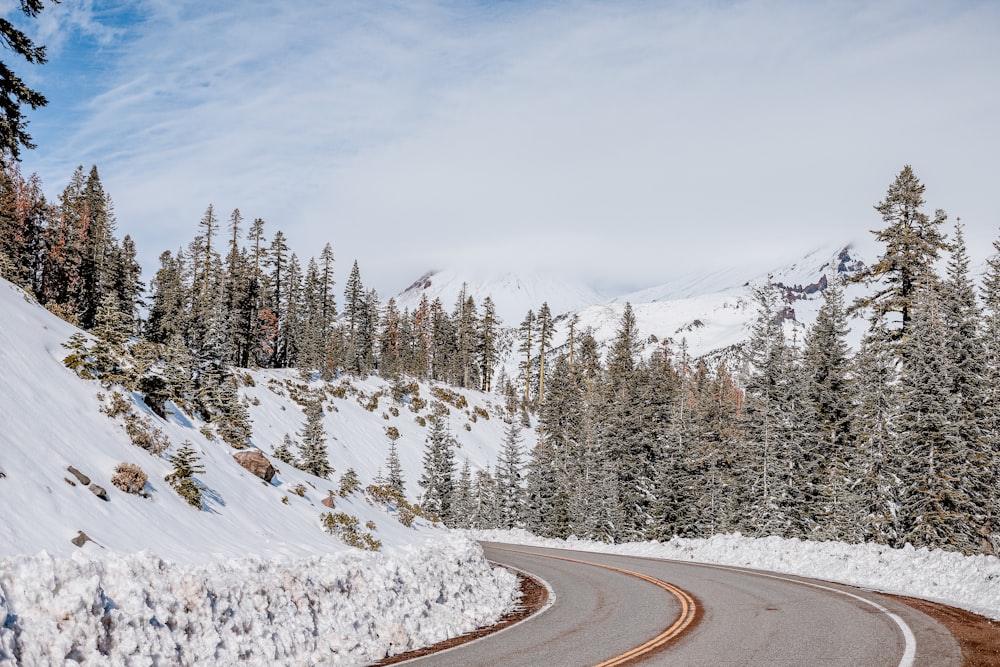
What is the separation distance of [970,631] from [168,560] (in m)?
12.7

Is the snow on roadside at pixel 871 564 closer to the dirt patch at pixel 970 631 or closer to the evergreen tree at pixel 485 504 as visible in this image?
the dirt patch at pixel 970 631

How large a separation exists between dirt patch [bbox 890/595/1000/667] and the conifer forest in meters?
12.1

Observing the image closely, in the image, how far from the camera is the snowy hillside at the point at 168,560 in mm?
7730

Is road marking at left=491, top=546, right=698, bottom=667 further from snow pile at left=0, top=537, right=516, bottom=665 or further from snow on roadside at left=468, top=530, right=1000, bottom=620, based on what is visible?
snow on roadside at left=468, top=530, right=1000, bottom=620

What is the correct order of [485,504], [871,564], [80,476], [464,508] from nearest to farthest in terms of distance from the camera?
1. [80,476]
2. [871,564]
3. [485,504]
4. [464,508]

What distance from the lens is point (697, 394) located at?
220ft

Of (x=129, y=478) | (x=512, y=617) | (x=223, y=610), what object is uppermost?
(x=129, y=478)

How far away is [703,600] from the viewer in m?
15.0

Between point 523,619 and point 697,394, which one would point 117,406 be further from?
point 697,394

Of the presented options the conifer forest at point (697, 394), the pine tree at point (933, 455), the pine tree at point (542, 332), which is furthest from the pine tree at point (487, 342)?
the pine tree at point (933, 455)

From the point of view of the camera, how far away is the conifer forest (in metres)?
24.2

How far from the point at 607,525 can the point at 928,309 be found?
865 inches

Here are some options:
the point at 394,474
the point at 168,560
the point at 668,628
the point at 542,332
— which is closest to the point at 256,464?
the point at 168,560

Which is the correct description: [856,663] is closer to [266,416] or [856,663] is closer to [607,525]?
[607,525]
